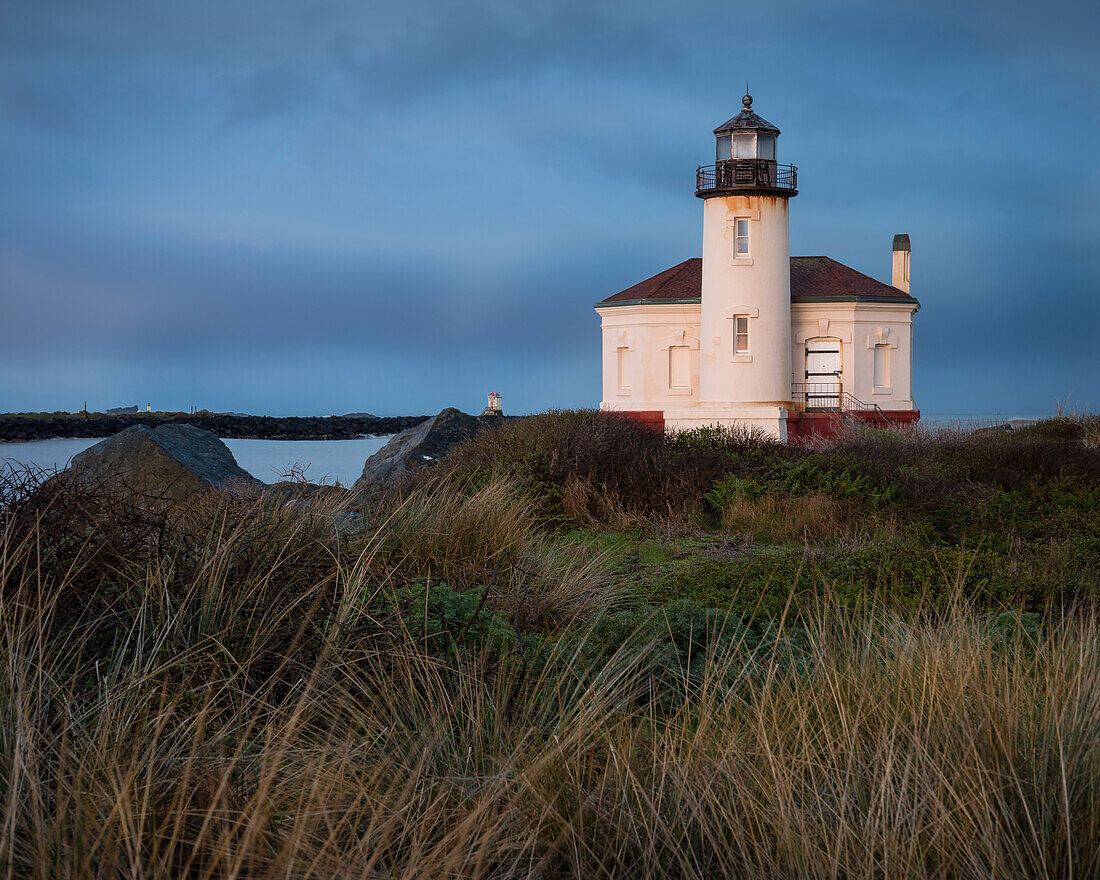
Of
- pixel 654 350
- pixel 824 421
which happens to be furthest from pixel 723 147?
pixel 824 421

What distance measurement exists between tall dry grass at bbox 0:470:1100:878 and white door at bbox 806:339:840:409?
24.6 meters

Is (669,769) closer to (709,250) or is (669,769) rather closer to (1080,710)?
(1080,710)

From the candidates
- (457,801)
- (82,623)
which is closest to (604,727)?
(457,801)

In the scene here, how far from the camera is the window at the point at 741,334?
26.6 m

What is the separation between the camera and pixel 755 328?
26391 mm

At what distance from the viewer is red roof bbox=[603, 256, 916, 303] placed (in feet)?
92.8

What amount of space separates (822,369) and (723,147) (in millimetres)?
6963

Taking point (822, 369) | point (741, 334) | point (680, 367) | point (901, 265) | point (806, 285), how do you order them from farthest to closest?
point (901, 265) → point (806, 285) → point (680, 367) → point (822, 369) → point (741, 334)

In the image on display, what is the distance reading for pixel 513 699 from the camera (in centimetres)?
415

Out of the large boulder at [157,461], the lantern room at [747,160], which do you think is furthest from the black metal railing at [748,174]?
the large boulder at [157,461]

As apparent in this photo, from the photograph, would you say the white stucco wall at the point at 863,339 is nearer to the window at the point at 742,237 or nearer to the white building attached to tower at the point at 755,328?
the white building attached to tower at the point at 755,328

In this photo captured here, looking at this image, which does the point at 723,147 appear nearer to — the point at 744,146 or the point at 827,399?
the point at 744,146

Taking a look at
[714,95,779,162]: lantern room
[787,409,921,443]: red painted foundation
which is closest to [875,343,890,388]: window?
[787,409,921,443]: red painted foundation

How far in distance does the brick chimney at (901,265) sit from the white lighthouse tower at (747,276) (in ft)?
20.7
